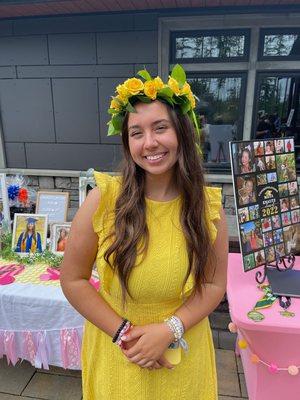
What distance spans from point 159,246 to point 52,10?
3.26 m

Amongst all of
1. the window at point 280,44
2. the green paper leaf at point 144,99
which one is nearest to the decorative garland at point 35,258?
the green paper leaf at point 144,99

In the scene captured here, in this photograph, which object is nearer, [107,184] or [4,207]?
[107,184]

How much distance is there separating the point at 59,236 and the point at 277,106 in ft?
9.96

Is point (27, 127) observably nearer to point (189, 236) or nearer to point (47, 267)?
point (47, 267)

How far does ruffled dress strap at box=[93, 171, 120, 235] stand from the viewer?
95cm

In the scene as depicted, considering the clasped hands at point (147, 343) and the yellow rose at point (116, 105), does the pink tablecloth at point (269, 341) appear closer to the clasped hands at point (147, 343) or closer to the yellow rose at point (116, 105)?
the clasped hands at point (147, 343)

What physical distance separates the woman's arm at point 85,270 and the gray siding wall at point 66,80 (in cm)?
279

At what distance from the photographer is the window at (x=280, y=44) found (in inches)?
131

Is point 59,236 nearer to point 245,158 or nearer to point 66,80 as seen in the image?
point 245,158

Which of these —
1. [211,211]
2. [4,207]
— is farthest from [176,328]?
[4,207]

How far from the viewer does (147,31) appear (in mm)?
3279

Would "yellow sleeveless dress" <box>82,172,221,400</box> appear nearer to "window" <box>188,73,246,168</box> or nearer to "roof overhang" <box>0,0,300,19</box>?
"roof overhang" <box>0,0,300,19</box>

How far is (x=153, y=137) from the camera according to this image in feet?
3.01

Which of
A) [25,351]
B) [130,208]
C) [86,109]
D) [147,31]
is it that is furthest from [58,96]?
[130,208]
